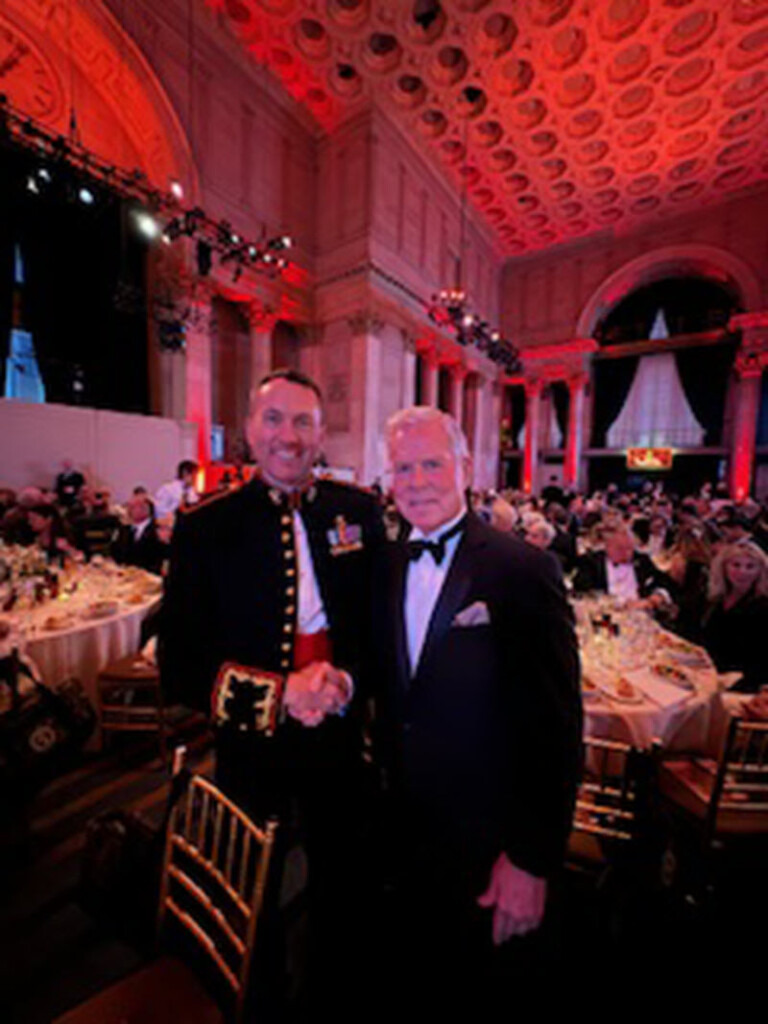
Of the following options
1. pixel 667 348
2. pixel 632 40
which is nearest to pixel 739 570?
pixel 632 40

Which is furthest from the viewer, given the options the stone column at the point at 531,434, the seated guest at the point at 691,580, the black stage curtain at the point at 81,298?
the stone column at the point at 531,434

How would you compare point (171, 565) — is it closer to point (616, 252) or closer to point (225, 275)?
point (225, 275)

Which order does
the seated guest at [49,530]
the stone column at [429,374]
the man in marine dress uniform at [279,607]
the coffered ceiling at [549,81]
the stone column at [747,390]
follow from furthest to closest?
the stone column at [429,374] → the stone column at [747,390] → the coffered ceiling at [549,81] → the seated guest at [49,530] → the man in marine dress uniform at [279,607]

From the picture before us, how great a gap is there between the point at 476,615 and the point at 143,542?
5.03m

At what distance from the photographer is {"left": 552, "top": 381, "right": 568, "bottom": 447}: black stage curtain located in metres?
20.3

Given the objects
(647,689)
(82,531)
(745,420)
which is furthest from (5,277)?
(745,420)

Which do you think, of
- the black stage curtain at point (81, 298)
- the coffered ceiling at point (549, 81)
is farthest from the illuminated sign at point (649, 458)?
the black stage curtain at point (81, 298)

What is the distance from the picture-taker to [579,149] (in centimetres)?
1356

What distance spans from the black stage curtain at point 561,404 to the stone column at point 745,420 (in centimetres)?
612

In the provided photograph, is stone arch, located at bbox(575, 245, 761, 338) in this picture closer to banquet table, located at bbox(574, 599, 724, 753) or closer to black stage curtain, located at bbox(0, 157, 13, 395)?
black stage curtain, located at bbox(0, 157, 13, 395)

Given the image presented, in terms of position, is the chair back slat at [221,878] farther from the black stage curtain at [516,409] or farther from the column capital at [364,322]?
the black stage curtain at [516,409]

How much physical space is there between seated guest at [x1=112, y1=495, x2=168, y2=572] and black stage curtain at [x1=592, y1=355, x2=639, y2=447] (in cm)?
1952

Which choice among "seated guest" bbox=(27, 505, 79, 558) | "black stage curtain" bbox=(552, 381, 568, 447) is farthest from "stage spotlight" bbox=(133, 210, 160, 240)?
"black stage curtain" bbox=(552, 381, 568, 447)

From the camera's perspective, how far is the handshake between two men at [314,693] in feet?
4.37
